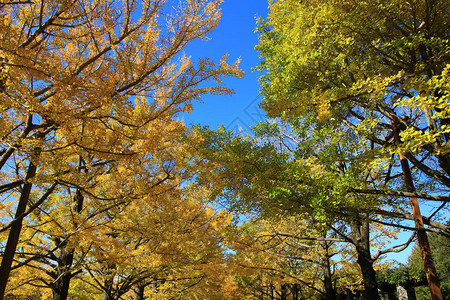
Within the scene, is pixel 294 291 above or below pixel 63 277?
below

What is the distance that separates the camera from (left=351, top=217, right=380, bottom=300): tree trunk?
600 centimetres

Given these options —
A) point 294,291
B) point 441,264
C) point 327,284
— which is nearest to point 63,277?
point 327,284

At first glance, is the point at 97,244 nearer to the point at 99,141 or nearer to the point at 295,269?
the point at 99,141

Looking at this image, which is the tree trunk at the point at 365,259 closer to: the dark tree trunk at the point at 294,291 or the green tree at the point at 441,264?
the dark tree trunk at the point at 294,291

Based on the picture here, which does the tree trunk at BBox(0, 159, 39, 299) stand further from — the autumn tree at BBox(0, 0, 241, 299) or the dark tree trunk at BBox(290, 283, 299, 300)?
the dark tree trunk at BBox(290, 283, 299, 300)

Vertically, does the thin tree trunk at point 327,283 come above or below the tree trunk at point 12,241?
below

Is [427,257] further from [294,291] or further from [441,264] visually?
[441,264]

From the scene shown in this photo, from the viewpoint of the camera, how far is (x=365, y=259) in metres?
6.27

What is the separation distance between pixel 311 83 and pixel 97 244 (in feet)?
17.7

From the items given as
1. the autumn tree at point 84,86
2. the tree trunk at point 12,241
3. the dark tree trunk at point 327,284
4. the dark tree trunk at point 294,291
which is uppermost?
the autumn tree at point 84,86

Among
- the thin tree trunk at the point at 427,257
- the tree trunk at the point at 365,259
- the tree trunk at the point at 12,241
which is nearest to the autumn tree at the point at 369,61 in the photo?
the thin tree trunk at the point at 427,257

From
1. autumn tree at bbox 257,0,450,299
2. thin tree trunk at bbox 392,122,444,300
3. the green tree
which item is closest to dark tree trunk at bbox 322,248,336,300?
autumn tree at bbox 257,0,450,299

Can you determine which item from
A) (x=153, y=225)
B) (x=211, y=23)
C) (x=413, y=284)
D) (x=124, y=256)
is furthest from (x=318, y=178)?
(x=413, y=284)

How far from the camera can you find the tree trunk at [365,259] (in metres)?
6.00
